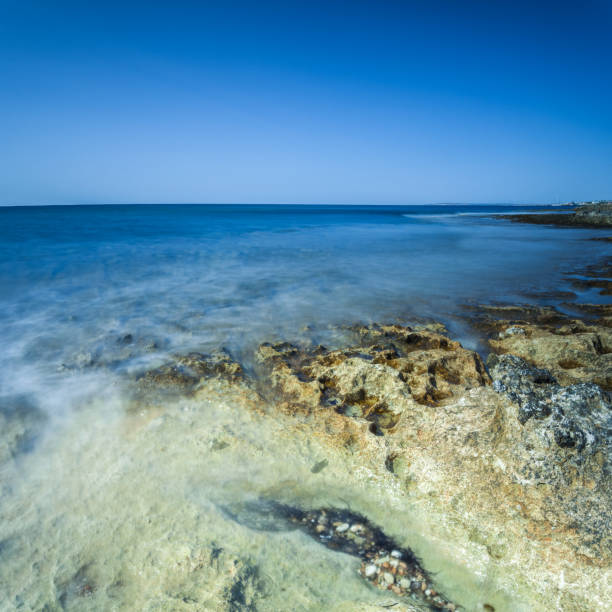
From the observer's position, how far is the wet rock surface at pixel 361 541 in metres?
1.91

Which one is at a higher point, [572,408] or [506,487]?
[572,408]

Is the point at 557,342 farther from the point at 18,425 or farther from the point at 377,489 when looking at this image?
the point at 18,425

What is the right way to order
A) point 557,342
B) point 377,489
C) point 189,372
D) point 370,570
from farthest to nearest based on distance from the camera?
point 557,342, point 189,372, point 377,489, point 370,570

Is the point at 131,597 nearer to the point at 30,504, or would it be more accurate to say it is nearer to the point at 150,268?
the point at 30,504

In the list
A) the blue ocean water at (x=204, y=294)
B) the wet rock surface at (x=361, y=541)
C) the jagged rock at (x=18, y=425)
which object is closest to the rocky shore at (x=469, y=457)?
the wet rock surface at (x=361, y=541)

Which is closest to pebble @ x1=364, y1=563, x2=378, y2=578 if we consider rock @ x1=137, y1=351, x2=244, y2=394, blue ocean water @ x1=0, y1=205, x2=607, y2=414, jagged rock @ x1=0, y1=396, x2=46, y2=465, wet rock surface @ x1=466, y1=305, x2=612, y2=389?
rock @ x1=137, y1=351, x2=244, y2=394

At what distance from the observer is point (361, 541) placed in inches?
85.1

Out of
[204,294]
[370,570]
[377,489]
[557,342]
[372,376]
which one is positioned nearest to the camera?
[370,570]

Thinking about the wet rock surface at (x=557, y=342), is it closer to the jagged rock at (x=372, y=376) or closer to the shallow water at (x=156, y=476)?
the shallow water at (x=156, y=476)

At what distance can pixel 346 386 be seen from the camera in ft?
12.2

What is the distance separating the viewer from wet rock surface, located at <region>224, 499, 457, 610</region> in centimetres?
191

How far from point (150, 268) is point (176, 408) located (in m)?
9.09

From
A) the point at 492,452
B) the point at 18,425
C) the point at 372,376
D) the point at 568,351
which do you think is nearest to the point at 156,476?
the point at 18,425

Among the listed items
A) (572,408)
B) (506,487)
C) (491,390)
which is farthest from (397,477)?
(572,408)
